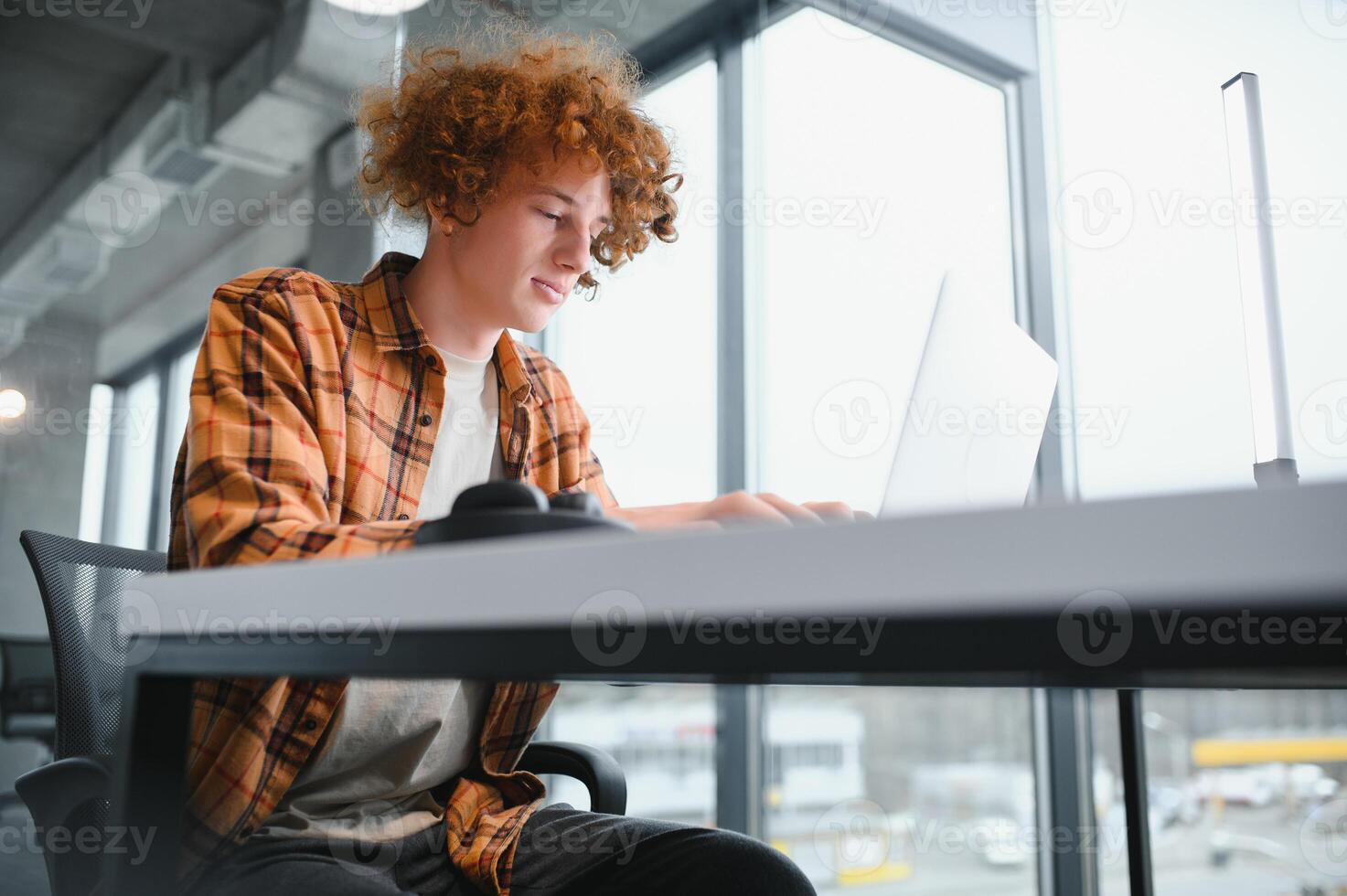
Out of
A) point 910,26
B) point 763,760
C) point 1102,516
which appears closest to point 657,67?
point 910,26

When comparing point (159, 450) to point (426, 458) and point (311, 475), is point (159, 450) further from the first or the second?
point (311, 475)

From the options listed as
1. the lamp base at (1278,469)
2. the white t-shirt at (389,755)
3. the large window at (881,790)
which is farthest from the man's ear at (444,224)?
the large window at (881,790)

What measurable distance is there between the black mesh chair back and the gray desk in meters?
0.71

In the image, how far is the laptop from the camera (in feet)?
2.74

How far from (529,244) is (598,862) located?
714mm

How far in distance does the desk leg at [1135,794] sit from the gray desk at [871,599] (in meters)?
0.95

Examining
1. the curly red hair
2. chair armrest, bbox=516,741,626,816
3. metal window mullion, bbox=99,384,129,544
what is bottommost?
chair armrest, bbox=516,741,626,816

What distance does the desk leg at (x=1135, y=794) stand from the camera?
49.2 inches

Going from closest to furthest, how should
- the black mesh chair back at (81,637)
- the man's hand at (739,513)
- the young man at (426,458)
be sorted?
the man's hand at (739,513) → the young man at (426,458) → the black mesh chair back at (81,637)

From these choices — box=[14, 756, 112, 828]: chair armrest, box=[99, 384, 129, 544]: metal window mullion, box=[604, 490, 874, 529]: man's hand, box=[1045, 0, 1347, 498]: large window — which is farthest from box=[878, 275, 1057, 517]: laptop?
box=[99, 384, 129, 544]: metal window mullion

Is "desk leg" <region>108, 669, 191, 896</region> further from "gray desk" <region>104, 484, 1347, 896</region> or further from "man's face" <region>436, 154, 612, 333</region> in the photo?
"man's face" <region>436, 154, 612, 333</region>

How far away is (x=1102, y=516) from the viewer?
12.6 inches

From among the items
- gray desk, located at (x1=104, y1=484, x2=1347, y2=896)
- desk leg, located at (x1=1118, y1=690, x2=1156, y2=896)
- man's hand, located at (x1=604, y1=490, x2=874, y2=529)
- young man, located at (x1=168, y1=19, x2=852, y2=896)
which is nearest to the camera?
gray desk, located at (x1=104, y1=484, x2=1347, y2=896)

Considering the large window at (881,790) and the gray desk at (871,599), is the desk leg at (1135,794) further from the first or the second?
the large window at (881,790)
